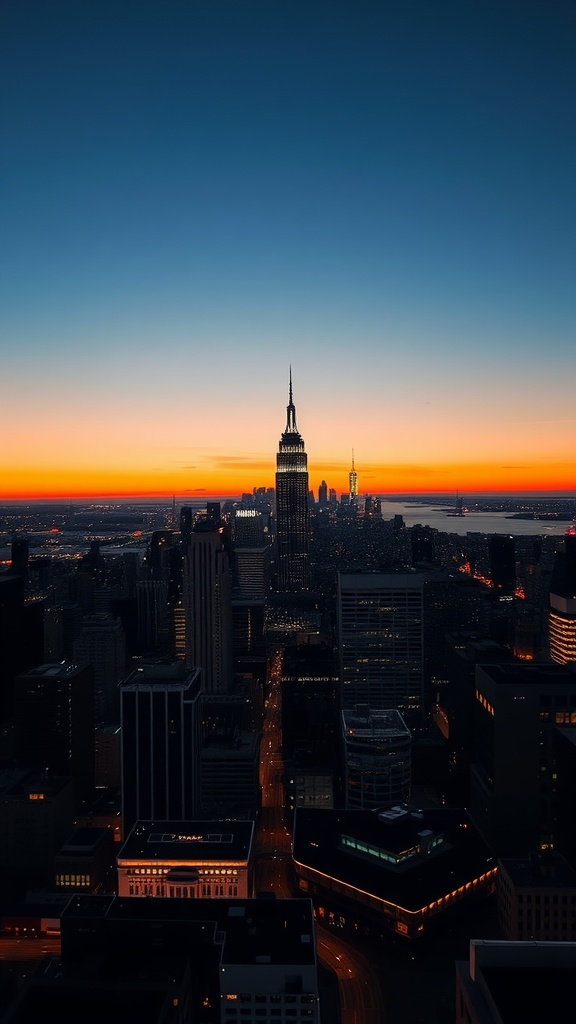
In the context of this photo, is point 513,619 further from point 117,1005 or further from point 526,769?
point 117,1005

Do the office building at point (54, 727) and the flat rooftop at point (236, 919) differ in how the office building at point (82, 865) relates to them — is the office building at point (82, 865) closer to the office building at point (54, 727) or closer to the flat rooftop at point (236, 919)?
the flat rooftop at point (236, 919)

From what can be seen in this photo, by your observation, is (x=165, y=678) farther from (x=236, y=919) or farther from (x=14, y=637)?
(x=14, y=637)

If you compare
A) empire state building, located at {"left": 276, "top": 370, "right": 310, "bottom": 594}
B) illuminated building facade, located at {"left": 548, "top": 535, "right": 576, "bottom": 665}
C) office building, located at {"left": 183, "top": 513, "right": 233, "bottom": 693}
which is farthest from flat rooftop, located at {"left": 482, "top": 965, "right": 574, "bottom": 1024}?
empire state building, located at {"left": 276, "top": 370, "right": 310, "bottom": 594}

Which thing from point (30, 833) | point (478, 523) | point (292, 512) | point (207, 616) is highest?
point (292, 512)

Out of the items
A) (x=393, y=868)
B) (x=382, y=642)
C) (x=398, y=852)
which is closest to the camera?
(x=393, y=868)

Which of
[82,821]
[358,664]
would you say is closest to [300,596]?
[358,664]

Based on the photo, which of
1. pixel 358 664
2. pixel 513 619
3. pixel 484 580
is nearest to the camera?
pixel 358 664

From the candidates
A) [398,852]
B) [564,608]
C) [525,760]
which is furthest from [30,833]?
[564,608]
